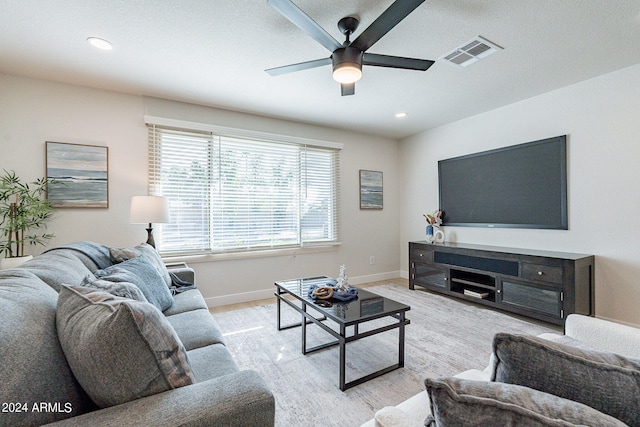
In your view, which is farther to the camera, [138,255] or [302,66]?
[138,255]

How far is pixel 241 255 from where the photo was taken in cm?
364

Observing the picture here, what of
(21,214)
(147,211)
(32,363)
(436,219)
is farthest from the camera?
(436,219)

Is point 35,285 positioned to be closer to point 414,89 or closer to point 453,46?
point 453,46

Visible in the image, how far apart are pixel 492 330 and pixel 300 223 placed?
2590 millimetres

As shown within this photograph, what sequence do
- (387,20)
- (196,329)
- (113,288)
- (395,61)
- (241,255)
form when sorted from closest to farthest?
(113,288)
(387,20)
(196,329)
(395,61)
(241,255)

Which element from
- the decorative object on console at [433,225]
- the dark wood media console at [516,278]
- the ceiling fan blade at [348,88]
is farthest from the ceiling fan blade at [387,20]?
the decorative object on console at [433,225]

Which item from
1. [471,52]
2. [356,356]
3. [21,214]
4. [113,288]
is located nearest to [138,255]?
[113,288]

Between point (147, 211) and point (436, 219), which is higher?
point (147, 211)

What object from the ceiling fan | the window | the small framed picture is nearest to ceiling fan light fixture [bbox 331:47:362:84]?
the ceiling fan

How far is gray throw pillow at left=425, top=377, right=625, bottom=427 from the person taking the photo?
47 cm

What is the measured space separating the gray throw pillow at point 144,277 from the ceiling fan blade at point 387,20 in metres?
2.00

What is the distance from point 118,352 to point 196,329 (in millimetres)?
961

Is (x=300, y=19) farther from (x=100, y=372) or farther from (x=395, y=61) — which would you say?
(x=100, y=372)

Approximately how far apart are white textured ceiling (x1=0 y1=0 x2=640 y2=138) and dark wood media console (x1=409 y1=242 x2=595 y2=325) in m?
1.82
